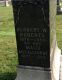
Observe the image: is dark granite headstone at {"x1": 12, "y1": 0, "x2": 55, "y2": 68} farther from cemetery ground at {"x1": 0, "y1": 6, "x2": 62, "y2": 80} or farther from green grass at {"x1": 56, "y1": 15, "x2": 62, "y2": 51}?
green grass at {"x1": 56, "y1": 15, "x2": 62, "y2": 51}

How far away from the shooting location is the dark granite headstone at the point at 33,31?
411cm

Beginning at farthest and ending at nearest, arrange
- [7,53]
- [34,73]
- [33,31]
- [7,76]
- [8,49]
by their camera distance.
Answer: [8,49]
[7,53]
[7,76]
[34,73]
[33,31]

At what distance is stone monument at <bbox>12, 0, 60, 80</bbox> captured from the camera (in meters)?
4.11

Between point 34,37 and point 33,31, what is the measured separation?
13 centimetres

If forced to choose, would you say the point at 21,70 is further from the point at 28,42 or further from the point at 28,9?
the point at 28,9

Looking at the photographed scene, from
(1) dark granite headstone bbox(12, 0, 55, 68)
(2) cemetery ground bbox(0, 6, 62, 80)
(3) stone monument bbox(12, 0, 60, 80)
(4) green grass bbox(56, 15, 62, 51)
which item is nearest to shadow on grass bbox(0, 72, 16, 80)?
(2) cemetery ground bbox(0, 6, 62, 80)

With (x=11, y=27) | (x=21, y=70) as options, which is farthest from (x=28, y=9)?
(x=11, y=27)

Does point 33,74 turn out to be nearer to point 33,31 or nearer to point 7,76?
point 33,31

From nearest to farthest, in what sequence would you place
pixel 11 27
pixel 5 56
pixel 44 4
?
pixel 44 4 < pixel 5 56 < pixel 11 27

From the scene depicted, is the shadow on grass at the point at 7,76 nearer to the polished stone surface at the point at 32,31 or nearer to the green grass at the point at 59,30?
the polished stone surface at the point at 32,31

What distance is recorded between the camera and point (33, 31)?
4316 millimetres

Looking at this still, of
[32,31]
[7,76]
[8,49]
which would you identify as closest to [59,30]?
[8,49]

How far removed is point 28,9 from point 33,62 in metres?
1.14

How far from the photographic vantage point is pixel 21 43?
14.6 feet
